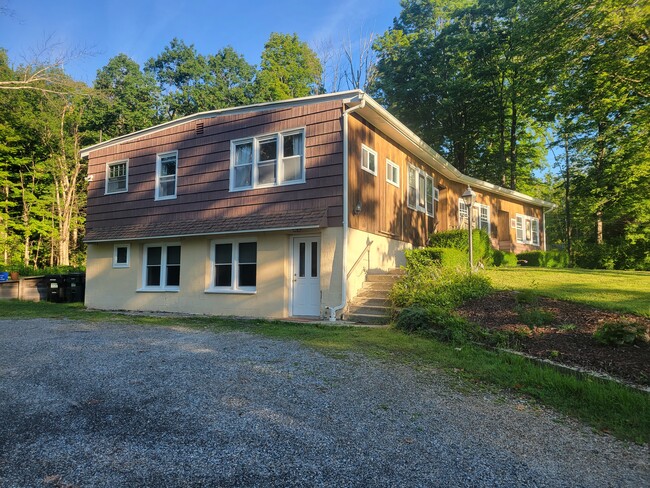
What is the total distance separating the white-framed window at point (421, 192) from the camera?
43.1 ft

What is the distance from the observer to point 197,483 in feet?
7.87

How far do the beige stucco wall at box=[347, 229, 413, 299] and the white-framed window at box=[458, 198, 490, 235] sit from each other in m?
6.74

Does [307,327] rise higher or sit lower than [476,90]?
lower

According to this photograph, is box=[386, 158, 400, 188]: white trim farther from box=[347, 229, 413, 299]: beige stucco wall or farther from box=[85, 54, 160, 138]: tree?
box=[85, 54, 160, 138]: tree

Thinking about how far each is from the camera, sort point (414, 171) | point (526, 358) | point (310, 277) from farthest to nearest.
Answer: point (414, 171) → point (310, 277) → point (526, 358)

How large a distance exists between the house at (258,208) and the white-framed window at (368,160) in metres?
0.06

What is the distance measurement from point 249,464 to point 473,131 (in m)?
26.6

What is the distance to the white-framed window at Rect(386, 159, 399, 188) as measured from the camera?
11.6 m

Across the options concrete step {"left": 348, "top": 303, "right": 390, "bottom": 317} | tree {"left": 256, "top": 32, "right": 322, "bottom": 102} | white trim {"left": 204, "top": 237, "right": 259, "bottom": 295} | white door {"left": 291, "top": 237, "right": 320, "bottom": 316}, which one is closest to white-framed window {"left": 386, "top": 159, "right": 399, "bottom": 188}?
white door {"left": 291, "top": 237, "right": 320, "bottom": 316}

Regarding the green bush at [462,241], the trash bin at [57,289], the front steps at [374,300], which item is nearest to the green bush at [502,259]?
the green bush at [462,241]

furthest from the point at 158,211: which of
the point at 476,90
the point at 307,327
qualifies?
the point at 476,90

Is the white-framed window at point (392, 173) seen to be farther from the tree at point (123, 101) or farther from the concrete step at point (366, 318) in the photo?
the tree at point (123, 101)

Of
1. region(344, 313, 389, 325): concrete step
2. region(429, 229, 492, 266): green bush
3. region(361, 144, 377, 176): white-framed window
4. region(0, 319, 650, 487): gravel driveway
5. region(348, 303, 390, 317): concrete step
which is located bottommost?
region(0, 319, 650, 487): gravel driveway

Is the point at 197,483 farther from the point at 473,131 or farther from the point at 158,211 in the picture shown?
the point at 473,131
